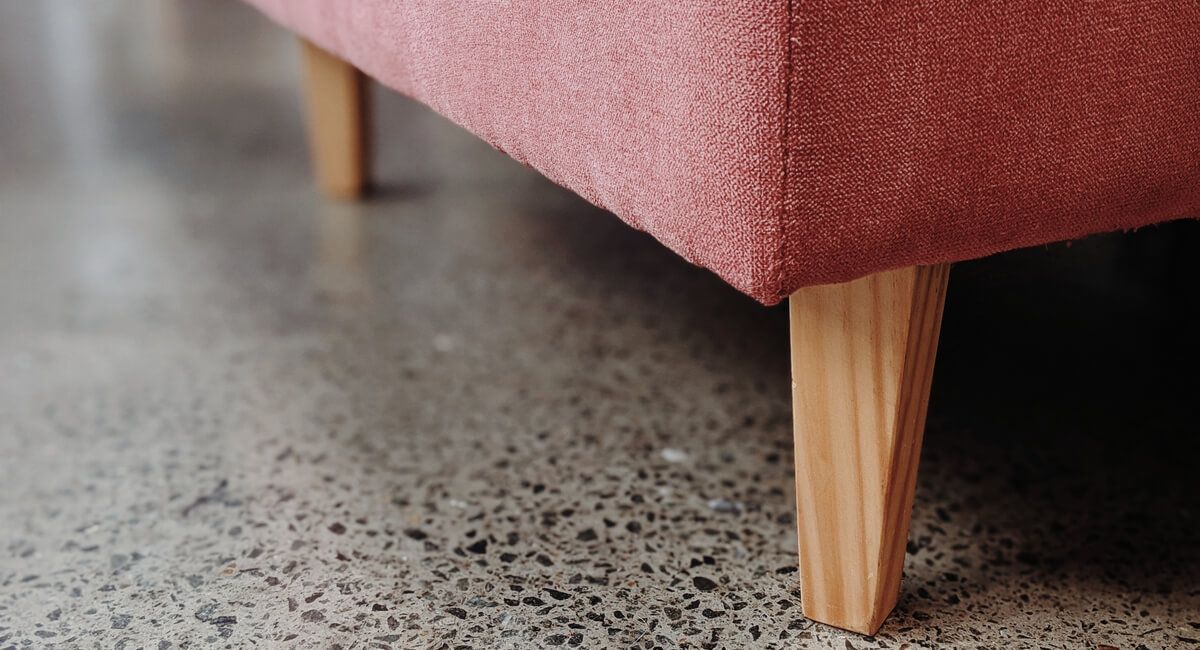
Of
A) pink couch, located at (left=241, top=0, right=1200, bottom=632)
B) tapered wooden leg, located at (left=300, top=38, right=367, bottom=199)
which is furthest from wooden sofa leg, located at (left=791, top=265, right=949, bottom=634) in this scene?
tapered wooden leg, located at (left=300, top=38, right=367, bottom=199)

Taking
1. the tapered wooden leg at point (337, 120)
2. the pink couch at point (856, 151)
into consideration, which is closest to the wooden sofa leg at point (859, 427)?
the pink couch at point (856, 151)

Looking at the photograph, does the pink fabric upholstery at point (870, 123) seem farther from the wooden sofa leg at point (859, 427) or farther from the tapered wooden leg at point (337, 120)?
the tapered wooden leg at point (337, 120)

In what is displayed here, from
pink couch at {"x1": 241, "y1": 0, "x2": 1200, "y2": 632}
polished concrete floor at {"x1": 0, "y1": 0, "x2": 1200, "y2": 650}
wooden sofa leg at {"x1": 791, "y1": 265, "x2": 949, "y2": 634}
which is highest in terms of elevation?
pink couch at {"x1": 241, "y1": 0, "x2": 1200, "y2": 632}

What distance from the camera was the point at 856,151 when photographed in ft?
1.45

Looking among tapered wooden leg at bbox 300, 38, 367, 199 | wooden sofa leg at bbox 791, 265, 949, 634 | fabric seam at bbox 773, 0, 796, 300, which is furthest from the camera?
tapered wooden leg at bbox 300, 38, 367, 199

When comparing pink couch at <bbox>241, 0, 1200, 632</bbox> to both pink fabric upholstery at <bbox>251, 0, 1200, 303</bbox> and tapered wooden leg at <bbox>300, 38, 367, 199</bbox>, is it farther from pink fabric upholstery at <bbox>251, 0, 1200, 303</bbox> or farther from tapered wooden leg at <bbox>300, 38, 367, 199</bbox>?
tapered wooden leg at <bbox>300, 38, 367, 199</bbox>

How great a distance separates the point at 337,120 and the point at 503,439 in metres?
0.67

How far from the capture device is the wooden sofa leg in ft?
1.70

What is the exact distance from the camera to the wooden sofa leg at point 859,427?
0.52m

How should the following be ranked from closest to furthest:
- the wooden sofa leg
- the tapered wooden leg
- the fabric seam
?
the fabric seam
the wooden sofa leg
the tapered wooden leg

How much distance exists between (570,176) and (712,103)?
141 mm

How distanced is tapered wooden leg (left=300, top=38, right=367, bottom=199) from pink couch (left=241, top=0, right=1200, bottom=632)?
74 cm

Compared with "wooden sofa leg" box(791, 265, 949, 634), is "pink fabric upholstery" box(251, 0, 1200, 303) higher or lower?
higher

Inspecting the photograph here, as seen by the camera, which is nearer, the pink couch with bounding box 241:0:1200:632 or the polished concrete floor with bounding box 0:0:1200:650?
the pink couch with bounding box 241:0:1200:632
